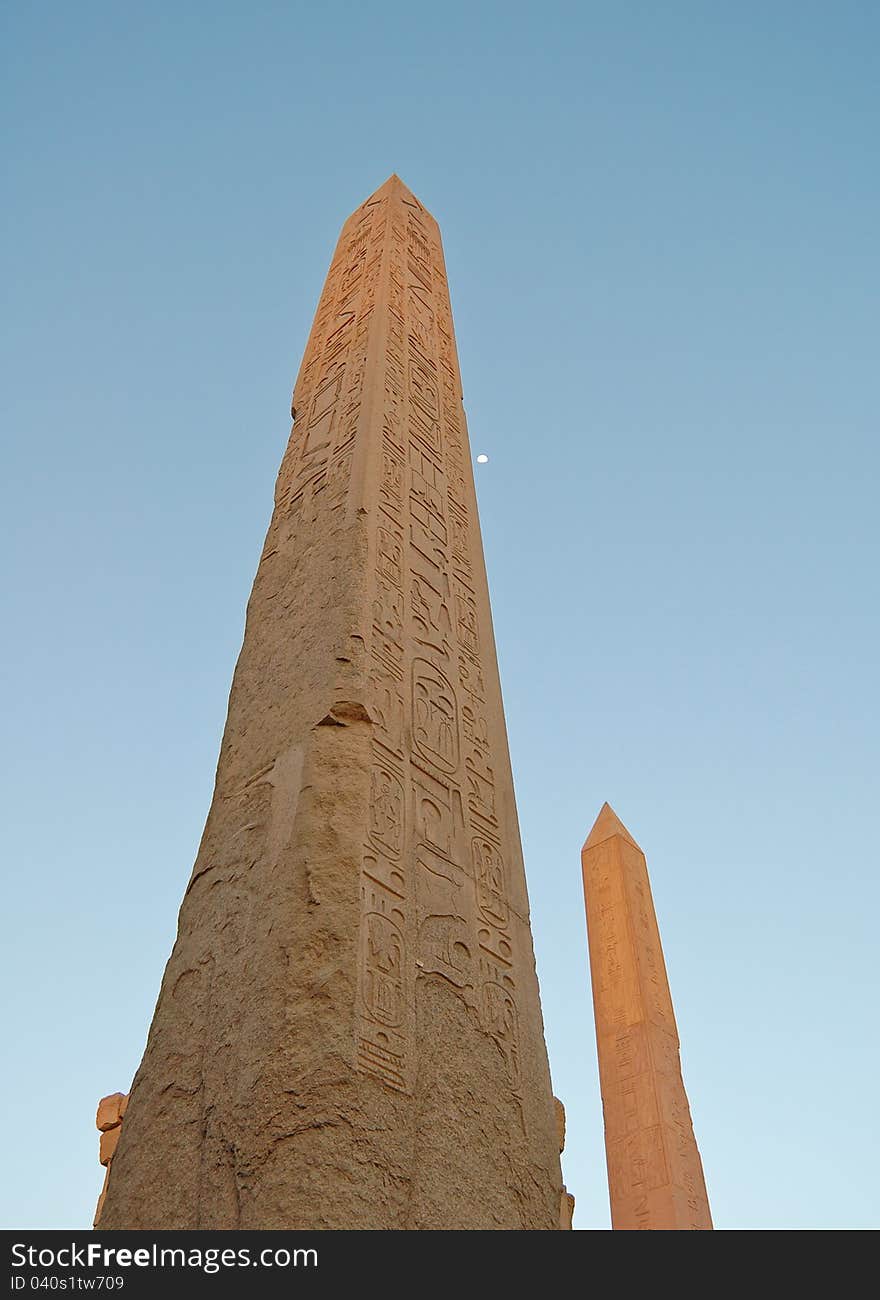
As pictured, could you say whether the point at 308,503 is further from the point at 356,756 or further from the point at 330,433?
the point at 356,756

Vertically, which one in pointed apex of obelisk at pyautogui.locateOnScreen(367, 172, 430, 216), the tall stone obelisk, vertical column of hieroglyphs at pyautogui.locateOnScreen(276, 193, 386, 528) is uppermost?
pointed apex of obelisk at pyautogui.locateOnScreen(367, 172, 430, 216)

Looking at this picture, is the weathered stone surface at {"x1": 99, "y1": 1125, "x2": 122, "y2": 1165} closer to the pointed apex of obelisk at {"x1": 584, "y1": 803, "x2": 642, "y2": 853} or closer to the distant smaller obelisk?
the distant smaller obelisk

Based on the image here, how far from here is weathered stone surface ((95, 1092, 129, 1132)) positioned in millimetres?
5551

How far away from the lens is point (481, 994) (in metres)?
2.95

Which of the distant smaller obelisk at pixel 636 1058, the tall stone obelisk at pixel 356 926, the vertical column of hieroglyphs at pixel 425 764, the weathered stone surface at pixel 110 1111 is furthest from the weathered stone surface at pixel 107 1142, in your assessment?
the distant smaller obelisk at pixel 636 1058

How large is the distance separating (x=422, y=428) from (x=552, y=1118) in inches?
106

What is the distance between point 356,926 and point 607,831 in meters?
7.64

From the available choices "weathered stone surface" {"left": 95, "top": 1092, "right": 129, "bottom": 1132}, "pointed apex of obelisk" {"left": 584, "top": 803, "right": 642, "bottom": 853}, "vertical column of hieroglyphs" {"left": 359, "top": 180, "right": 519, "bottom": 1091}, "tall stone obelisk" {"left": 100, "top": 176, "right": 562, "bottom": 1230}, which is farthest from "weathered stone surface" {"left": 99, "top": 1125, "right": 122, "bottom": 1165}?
"pointed apex of obelisk" {"left": 584, "top": 803, "right": 642, "bottom": 853}

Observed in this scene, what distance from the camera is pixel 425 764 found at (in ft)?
10.8

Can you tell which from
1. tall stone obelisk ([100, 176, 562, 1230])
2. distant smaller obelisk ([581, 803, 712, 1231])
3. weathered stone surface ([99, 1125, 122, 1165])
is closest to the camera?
tall stone obelisk ([100, 176, 562, 1230])

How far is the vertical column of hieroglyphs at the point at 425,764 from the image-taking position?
2.72m

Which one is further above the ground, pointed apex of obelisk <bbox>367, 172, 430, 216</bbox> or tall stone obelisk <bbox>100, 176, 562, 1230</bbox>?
pointed apex of obelisk <bbox>367, 172, 430, 216</bbox>

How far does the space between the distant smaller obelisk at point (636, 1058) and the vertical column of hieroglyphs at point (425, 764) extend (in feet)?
16.7
